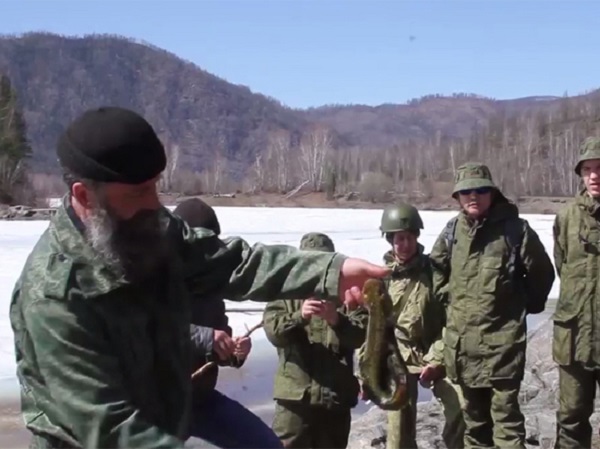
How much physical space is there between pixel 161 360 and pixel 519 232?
3.83 metres

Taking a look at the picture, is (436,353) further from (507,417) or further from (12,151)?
(12,151)

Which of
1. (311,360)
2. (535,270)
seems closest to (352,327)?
(311,360)

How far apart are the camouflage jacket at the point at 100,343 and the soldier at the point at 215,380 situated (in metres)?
0.36

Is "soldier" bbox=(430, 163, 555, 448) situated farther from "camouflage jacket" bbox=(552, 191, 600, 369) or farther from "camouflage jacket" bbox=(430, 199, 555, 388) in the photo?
"camouflage jacket" bbox=(552, 191, 600, 369)

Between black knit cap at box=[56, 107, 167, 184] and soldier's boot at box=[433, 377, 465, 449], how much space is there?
4.11 metres

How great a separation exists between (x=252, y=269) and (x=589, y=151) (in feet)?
11.7

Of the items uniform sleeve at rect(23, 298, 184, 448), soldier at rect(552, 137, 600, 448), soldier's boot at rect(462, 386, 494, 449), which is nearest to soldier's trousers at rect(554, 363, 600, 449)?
soldier at rect(552, 137, 600, 448)

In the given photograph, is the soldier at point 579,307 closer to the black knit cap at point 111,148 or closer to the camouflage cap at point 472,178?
the camouflage cap at point 472,178

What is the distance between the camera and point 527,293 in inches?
233

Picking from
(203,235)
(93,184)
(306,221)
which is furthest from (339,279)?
(306,221)

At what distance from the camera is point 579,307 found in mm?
5859

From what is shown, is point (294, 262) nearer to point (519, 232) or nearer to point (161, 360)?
point (161, 360)

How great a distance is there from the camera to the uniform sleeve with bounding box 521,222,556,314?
580 cm

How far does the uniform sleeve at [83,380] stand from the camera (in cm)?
215
